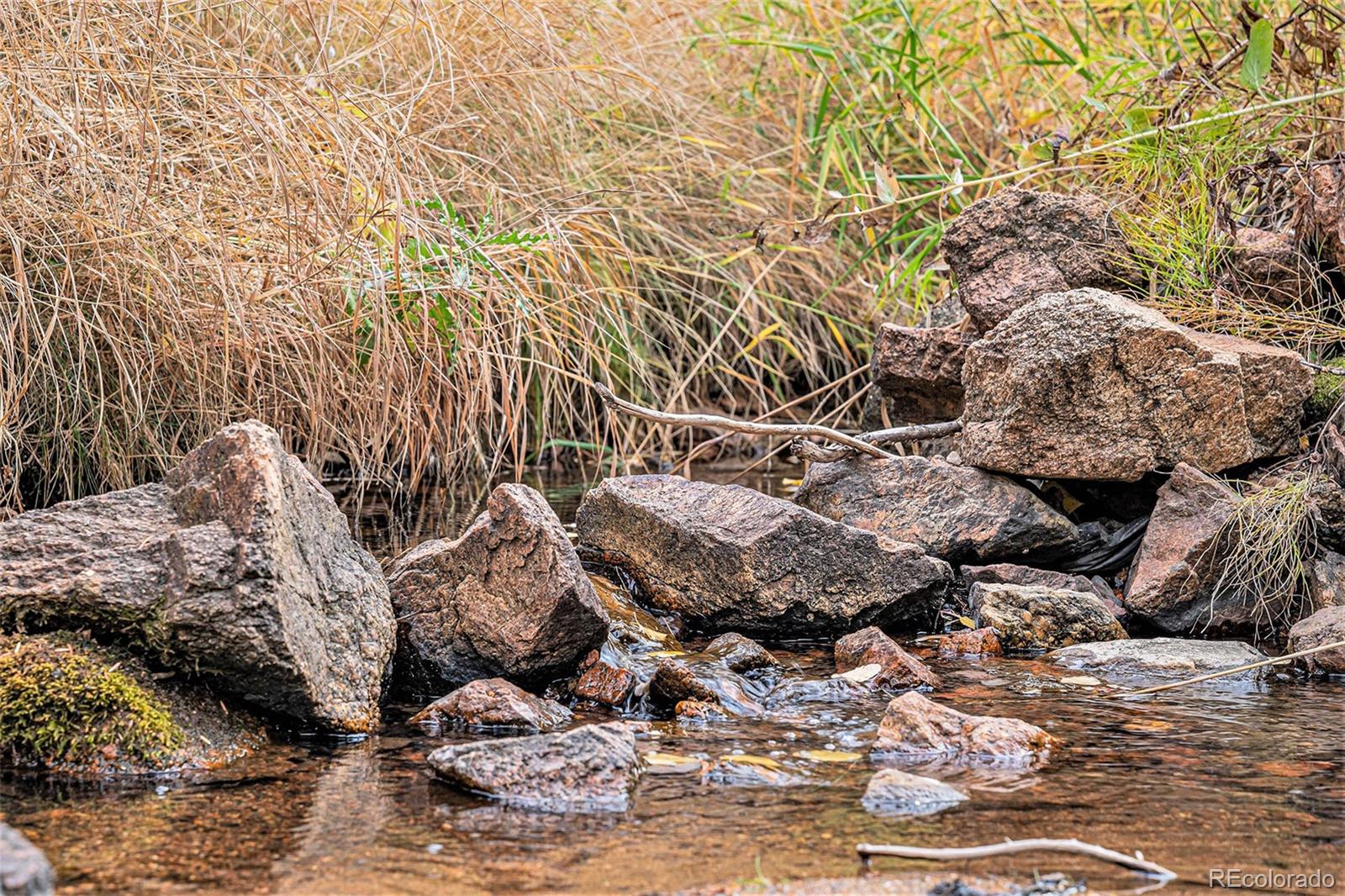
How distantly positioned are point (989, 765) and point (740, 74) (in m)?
5.86

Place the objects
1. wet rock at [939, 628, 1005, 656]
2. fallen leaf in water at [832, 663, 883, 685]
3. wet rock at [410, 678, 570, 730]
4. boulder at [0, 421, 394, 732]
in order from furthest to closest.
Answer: wet rock at [939, 628, 1005, 656]
fallen leaf in water at [832, 663, 883, 685]
wet rock at [410, 678, 570, 730]
boulder at [0, 421, 394, 732]

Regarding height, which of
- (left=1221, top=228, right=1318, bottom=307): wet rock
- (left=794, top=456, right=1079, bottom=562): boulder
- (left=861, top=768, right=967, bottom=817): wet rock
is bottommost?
(left=861, top=768, right=967, bottom=817): wet rock

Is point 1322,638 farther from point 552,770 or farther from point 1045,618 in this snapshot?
point 552,770

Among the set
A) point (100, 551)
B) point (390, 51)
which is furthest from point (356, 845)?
point (390, 51)

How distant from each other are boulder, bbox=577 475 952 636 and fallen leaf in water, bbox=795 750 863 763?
959 millimetres

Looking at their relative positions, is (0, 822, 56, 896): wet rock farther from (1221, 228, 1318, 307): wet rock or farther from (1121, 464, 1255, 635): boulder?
(1221, 228, 1318, 307): wet rock

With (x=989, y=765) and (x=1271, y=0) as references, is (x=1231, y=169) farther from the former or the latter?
(x=989, y=765)

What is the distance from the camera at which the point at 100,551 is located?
2.90 m

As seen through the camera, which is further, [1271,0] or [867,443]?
[1271,0]

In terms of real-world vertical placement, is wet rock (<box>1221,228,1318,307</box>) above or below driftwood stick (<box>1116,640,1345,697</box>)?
above

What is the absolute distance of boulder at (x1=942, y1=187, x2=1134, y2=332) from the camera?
183 inches

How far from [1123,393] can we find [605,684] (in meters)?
1.78

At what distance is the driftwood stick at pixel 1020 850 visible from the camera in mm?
2141
